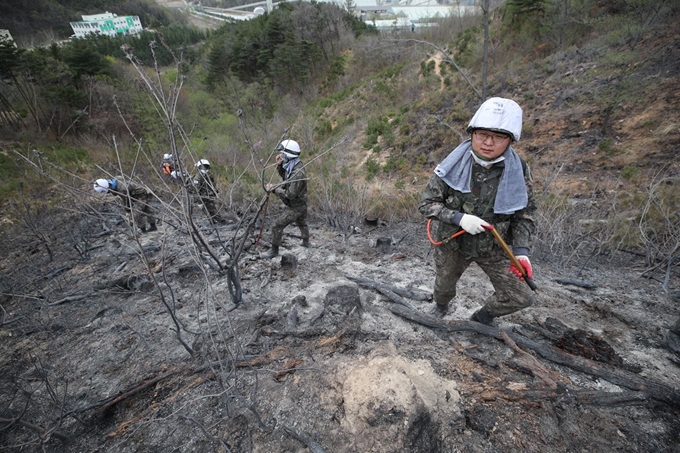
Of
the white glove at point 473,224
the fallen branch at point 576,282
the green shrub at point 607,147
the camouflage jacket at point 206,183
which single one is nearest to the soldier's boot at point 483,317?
the white glove at point 473,224

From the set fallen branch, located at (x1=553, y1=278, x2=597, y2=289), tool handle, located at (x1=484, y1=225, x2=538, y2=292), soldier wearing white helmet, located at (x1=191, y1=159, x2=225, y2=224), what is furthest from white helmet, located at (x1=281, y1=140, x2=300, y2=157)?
fallen branch, located at (x1=553, y1=278, x2=597, y2=289)

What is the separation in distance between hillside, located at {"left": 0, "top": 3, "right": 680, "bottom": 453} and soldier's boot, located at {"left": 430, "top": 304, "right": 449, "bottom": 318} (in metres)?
0.15

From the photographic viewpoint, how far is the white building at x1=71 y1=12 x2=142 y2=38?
32469 millimetres

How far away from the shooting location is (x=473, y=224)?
1.85 m

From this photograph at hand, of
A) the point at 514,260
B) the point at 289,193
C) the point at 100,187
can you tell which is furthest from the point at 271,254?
the point at 514,260

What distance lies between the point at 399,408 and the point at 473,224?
3.92ft

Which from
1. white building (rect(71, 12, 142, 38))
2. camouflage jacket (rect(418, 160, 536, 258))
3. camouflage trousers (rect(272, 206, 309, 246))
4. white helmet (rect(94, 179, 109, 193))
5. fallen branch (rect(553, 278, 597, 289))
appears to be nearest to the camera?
camouflage jacket (rect(418, 160, 536, 258))

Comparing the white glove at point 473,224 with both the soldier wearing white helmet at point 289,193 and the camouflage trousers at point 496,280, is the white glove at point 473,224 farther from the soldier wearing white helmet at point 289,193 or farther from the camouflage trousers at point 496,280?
the soldier wearing white helmet at point 289,193

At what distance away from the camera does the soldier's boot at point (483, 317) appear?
2346 millimetres

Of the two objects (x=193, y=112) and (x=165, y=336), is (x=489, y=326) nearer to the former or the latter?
(x=165, y=336)

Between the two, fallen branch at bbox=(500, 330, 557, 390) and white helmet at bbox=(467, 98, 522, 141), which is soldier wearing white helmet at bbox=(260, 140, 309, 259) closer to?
white helmet at bbox=(467, 98, 522, 141)

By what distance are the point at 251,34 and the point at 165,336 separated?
29.9m

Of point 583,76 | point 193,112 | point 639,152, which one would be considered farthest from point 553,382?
point 193,112

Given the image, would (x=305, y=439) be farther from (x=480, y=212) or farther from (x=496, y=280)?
(x=480, y=212)
